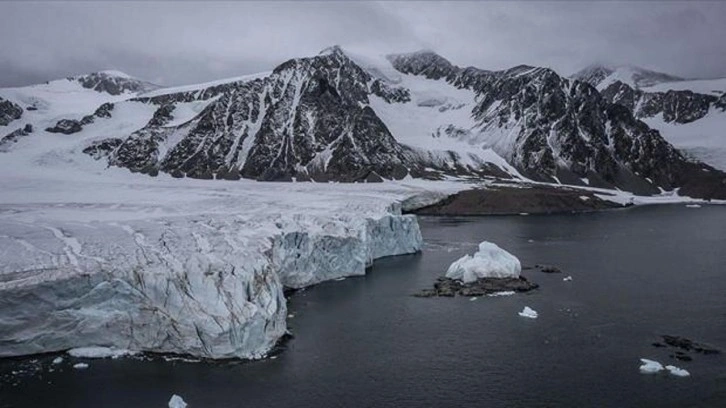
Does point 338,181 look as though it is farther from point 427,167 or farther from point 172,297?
point 172,297

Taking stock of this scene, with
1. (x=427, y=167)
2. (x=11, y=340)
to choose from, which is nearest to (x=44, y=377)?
(x=11, y=340)

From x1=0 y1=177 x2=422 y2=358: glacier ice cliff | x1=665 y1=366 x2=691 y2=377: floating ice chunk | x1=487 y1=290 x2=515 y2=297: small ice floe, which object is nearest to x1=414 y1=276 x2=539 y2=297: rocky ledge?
x1=487 y1=290 x2=515 y2=297: small ice floe

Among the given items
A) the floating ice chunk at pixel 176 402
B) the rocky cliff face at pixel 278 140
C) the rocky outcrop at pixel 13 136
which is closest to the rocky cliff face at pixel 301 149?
the rocky cliff face at pixel 278 140

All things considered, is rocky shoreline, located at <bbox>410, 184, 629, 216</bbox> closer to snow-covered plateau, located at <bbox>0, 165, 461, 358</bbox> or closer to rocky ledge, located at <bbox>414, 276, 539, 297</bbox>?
rocky ledge, located at <bbox>414, 276, 539, 297</bbox>

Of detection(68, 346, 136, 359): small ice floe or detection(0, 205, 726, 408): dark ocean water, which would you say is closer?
detection(0, 205, 726, 408): dark ocean water

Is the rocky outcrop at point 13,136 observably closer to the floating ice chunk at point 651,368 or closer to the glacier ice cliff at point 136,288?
the glacier ice cliff at point 136,288

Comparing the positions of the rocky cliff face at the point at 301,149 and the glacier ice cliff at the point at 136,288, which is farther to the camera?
the rocky cliff face at the point at 301,149

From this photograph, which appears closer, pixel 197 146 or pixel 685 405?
pixel 685 405
